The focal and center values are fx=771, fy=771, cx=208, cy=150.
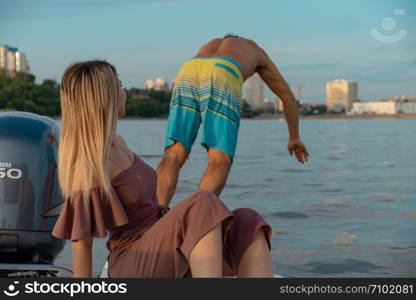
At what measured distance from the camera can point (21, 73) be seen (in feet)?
281

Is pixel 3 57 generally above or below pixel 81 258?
above

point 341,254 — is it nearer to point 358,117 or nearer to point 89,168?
point 89,168

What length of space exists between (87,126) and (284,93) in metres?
2.20

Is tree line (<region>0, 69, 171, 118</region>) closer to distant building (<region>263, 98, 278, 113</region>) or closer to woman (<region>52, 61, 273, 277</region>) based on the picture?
distant building (<region>263, 98, 278, 113</region>)

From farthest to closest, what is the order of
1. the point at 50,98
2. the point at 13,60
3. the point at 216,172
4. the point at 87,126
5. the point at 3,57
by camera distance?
the point at 13,60 → the point at 3,57 → the point at 50,98 → the point at 216,172 → the point at 87,126

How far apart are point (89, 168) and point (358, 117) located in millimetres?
113002

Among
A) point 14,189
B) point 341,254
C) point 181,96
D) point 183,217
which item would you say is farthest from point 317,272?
point 183,217

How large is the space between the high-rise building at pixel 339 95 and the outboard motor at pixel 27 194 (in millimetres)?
103003

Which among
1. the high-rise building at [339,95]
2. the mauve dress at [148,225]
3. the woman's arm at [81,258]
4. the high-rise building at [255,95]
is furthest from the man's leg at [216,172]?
the high-rise building at [339,95]

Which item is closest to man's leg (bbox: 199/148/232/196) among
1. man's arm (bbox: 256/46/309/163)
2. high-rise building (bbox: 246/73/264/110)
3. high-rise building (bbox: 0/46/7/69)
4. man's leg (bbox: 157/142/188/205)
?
man's leg (bbox: 157/142/188/205)

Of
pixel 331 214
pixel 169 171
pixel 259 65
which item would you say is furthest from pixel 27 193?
pixel 331 214

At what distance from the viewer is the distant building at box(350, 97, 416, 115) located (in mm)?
112625

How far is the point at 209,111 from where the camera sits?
3984 mm

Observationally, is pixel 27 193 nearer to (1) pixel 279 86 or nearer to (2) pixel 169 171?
(2) pixel 169 171
